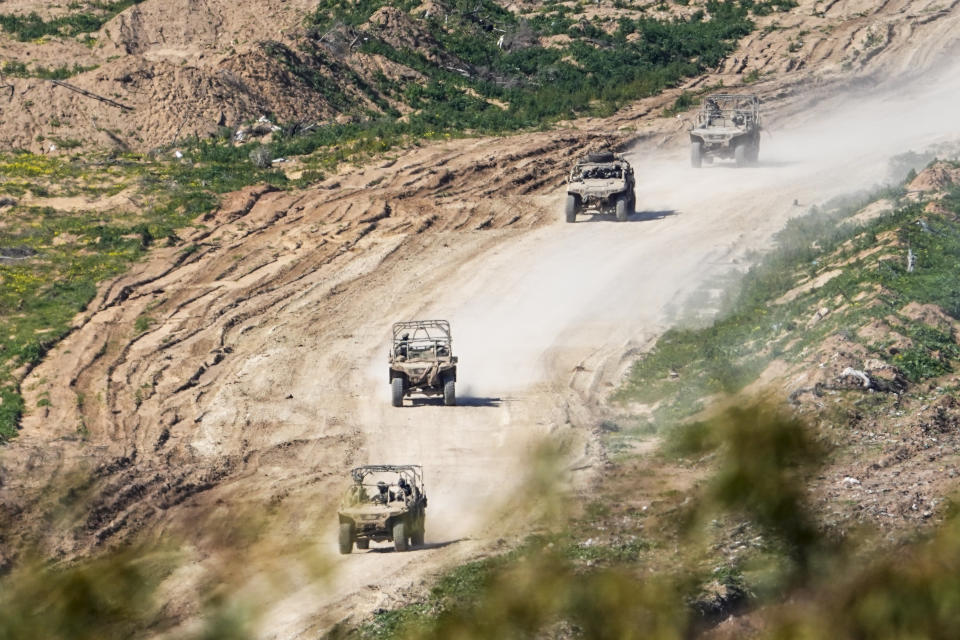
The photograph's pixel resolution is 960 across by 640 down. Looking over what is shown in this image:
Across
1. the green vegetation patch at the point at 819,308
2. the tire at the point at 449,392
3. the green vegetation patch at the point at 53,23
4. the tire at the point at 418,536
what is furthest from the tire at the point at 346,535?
the green vegetation patch at the point at 53,23

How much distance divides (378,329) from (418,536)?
1273 centimetres

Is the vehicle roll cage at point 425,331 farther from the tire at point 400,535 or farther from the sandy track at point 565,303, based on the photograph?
the tire at point 400,535

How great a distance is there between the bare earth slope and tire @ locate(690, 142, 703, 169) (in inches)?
31.5

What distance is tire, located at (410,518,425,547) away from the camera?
1858cm

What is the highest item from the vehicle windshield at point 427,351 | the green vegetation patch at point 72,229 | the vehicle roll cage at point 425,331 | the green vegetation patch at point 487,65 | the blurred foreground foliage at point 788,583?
the green vegetation patch at point 487,65

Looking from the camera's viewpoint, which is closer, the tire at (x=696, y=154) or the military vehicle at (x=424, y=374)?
the military vehicle at (x=424, y=374)

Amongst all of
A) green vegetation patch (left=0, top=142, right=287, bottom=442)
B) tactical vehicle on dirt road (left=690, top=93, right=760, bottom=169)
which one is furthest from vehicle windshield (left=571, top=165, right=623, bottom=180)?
green vegetation patch (left=0, top=142, right=287, bottom=442)

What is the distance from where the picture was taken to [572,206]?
37438 mm

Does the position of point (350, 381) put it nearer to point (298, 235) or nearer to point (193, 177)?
point (298, 235)

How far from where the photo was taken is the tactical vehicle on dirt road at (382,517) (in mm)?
18141

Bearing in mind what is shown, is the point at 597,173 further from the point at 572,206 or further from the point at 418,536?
the point at 418,536

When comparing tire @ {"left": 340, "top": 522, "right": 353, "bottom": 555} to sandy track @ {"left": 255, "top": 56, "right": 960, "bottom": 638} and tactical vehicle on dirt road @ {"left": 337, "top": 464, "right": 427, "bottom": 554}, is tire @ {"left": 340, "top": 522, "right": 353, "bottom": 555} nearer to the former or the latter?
tactical vehicle on dirt road @ {"left": 337, "top": 464, "right": 427, "bottom": 554}

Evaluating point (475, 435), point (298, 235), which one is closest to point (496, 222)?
point (298, 235)

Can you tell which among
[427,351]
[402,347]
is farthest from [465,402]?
[402,347]
